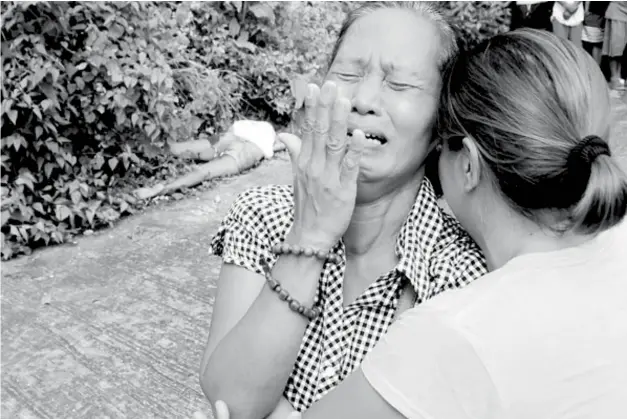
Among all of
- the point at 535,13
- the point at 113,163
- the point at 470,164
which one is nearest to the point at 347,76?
the point at 470,164

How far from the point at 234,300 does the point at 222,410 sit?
271mm

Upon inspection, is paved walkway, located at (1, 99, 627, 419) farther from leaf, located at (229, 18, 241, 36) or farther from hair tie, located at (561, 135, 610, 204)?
hair tie, located at (561, 135, 610, 204)

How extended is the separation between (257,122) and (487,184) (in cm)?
533

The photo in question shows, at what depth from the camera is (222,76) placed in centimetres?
681

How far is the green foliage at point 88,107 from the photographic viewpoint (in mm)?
4777

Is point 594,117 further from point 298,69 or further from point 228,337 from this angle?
point 298,69

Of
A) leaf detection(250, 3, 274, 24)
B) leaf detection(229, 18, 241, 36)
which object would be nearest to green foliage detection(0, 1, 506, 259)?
leaf detection(229, 18, 241, 36)

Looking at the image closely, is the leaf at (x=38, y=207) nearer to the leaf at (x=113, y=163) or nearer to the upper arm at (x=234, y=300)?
the leaf at (x=113, y=163)

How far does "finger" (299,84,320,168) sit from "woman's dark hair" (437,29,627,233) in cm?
34

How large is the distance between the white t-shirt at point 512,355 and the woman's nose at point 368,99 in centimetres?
65

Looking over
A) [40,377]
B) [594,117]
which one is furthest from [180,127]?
[594,117]

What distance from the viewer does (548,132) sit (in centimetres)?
138

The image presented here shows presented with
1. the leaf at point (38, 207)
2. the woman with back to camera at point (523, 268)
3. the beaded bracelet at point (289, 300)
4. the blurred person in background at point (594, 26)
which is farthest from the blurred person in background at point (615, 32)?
the beaded bracelet at point (289, 300)

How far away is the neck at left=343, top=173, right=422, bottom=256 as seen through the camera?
6.28 ft
